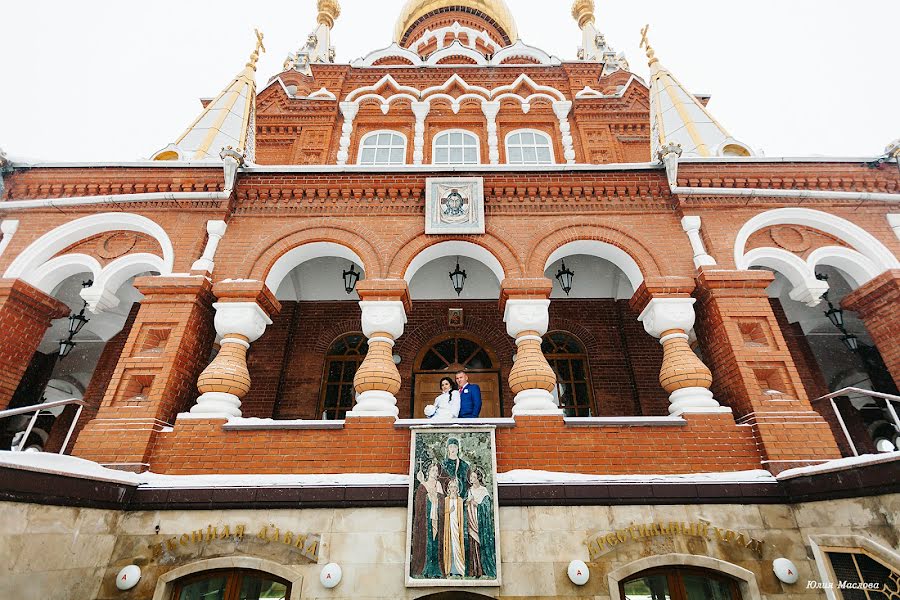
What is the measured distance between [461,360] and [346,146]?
19.3ft

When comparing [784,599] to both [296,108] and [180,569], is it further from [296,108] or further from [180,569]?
[296,108]

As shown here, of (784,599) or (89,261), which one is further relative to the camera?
(89,261)

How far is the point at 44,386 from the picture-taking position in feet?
31.4

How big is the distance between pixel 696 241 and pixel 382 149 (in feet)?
24.1

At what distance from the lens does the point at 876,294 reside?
21.7 feet

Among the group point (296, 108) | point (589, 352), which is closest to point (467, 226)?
point (589, 352)

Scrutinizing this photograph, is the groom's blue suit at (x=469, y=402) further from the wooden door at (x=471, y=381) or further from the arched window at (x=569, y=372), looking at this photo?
the arched window at (x=569, y=372)

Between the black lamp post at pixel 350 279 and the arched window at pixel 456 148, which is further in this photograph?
the arched window at pixel 456 148

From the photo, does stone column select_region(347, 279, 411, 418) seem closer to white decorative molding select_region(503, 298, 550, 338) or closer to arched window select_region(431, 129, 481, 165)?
white decorative molding select_region(503, 298, 550, 338)

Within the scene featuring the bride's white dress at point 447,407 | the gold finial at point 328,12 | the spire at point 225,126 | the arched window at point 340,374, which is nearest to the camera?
the bride's white dress at point 447,407

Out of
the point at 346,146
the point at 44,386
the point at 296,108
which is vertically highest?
the point at 296,108

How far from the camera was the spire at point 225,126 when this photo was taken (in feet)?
26.3

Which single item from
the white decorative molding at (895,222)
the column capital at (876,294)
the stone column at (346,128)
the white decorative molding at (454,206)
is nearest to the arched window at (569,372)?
the white decorative molding at (454,206)

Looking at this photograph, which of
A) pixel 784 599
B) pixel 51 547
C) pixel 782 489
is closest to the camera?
pixel 51 547
